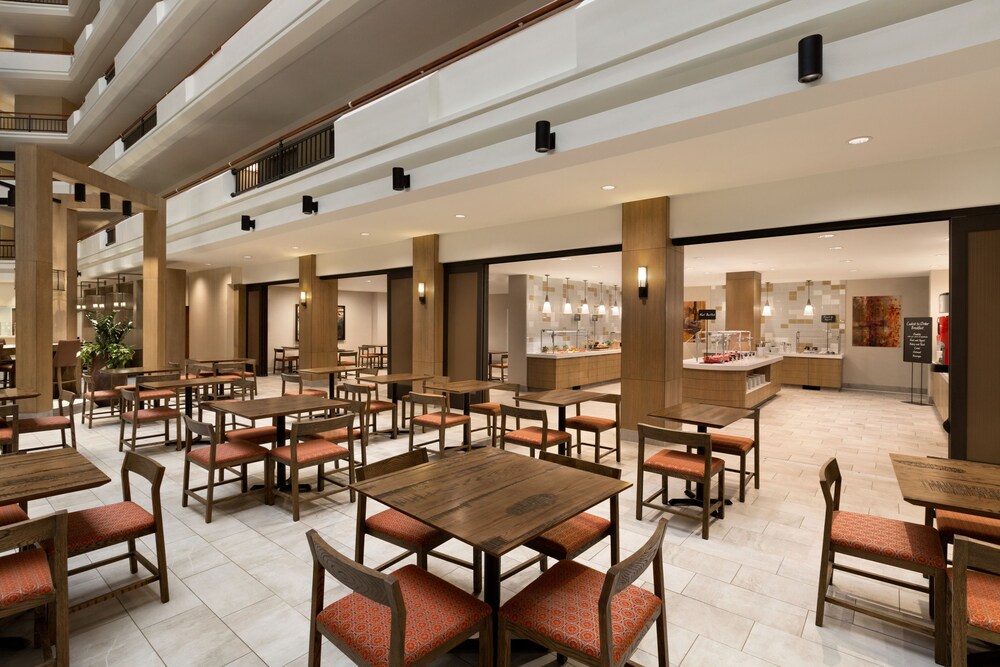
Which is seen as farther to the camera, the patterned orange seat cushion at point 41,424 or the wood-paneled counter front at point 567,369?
the wood-paneled counter front at point 567,369

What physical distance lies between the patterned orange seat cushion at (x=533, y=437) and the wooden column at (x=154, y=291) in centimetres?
696

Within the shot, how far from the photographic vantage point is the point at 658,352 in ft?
18.9

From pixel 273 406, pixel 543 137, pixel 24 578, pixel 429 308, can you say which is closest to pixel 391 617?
pixel 24 578

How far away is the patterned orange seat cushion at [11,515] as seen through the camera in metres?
2.49

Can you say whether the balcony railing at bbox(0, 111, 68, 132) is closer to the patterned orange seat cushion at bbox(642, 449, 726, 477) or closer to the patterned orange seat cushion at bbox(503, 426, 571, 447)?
the patterned orange seat cushion at bbox(503, 426, 571, 447)

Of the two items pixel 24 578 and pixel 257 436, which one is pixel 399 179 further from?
pixel 24 578

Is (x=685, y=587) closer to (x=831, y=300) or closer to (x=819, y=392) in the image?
(x=819, y=392)

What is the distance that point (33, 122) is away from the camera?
13.5 meters

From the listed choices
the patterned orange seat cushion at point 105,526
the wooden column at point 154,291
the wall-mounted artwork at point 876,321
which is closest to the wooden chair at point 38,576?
the patterned orange seat cushion at point 105,526

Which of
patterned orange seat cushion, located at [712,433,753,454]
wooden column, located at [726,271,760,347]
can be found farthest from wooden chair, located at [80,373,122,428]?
wooden column, located at [726,271,760,347]

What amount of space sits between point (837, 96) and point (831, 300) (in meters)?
10.7

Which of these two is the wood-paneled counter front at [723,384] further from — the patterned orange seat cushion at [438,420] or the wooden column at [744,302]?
the patterned orange seat cushion at [438,420]

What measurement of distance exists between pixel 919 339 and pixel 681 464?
24.4 feet

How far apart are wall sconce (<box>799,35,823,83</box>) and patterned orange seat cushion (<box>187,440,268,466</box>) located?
4476 millimetres
